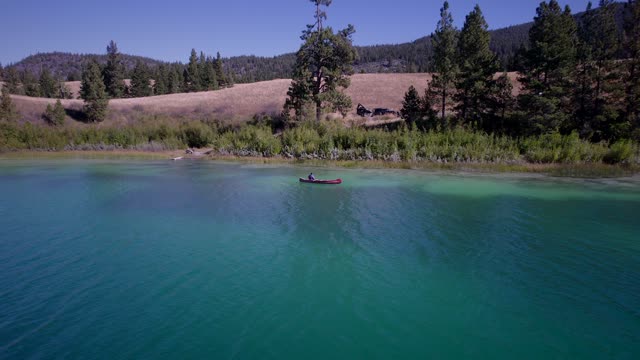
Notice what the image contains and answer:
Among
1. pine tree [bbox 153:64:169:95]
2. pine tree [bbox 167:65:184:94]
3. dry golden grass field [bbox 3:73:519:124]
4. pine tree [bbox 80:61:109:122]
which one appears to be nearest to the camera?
pine tree [bbox 80:61:109:122]

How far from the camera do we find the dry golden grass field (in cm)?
5434

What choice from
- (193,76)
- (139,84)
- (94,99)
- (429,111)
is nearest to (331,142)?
(429,111)

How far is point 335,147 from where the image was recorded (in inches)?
1363

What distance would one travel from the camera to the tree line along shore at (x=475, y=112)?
29.1 m

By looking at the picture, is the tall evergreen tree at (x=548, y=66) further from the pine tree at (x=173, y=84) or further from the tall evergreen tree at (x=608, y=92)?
the pine tree at (x=173, y=84)

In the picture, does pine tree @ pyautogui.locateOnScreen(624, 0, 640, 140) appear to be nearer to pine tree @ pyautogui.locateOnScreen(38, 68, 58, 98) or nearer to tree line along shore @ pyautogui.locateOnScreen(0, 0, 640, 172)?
tree line along shore @ pyautogui.locateOnScreen(0, 0, 640, 172)

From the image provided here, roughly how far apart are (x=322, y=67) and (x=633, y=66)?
922 inches

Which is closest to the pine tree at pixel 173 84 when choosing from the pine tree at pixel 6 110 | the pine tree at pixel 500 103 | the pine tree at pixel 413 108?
the pine tree at pixel 6 110

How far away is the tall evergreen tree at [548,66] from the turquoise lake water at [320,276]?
1167 centimetres

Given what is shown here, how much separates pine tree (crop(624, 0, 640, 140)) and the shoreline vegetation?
364cm

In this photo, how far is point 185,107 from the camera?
6031 cm

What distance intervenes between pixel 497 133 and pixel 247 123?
2462cm

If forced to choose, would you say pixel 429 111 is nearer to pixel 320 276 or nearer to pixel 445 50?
pixel 445 50

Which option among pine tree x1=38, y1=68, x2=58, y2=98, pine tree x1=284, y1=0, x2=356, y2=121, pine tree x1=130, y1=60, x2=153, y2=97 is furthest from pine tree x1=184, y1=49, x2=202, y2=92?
pine tree x1=284, y1=0, x2=356, y2=121
